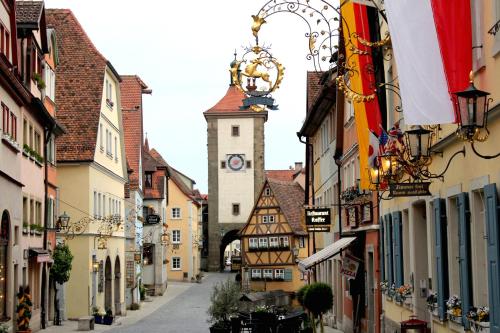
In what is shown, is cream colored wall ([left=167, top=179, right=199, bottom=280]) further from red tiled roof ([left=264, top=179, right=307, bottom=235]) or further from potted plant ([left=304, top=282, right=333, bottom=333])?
potted plant ([left=304, top=282, right=333, bottom=333])

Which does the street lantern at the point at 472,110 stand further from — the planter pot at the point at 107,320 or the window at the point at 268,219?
the window at the point at 268,219

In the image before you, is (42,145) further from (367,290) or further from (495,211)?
(495,211)

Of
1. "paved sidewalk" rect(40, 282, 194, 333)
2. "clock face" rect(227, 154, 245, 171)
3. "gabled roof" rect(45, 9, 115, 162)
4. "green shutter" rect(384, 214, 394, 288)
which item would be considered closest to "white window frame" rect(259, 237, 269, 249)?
"paved sidewalk" rect(40, 282, 194, 333)

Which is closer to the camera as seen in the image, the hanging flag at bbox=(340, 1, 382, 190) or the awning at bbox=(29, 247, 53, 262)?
the hanging flag at bbox=(340, 1, 382, 190)

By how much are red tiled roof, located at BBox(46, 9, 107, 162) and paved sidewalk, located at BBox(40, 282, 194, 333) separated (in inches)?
271

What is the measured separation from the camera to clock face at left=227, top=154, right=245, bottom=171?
93.0 metres

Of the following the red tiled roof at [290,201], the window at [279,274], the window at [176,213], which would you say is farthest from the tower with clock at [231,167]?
the window at [279,274]

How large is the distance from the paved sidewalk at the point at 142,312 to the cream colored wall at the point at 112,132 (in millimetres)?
6877

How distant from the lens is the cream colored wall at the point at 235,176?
92.6 meters

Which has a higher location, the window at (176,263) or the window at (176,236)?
the window at (176,236)

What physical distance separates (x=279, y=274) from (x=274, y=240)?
2.32m

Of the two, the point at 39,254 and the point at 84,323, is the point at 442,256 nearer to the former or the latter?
the point at 39,254

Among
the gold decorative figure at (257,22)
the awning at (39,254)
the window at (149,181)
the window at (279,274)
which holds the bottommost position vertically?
the window at (279,274)

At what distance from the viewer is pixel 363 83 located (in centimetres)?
1630
